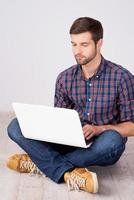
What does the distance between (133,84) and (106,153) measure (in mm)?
347

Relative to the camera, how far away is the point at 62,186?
200cm

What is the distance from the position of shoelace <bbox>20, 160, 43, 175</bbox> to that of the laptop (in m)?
0.17

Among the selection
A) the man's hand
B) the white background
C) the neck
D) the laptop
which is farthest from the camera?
the white background

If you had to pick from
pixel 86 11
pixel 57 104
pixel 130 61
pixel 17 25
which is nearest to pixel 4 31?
pixel 17 25

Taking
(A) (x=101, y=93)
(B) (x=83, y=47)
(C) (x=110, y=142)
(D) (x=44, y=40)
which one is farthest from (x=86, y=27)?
(D) (x=44, y=40)

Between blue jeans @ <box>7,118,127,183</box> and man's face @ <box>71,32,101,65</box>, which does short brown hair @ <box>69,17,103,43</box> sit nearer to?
man's face @ <box>71,32,101,65</box>

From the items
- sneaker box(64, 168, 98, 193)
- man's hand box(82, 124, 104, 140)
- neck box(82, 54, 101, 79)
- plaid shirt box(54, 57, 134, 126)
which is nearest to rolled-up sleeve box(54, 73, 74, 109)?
plaid shirt box(54, 57, 134, 126)

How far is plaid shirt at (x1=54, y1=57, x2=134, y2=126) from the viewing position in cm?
204

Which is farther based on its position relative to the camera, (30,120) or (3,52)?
(3,52)

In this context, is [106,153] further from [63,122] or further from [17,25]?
[17,25]

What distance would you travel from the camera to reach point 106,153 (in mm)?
1993

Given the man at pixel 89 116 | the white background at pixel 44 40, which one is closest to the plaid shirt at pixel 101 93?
the man at pixel 89 116

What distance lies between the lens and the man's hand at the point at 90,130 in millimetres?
1950

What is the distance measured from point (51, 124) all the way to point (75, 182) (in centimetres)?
28
